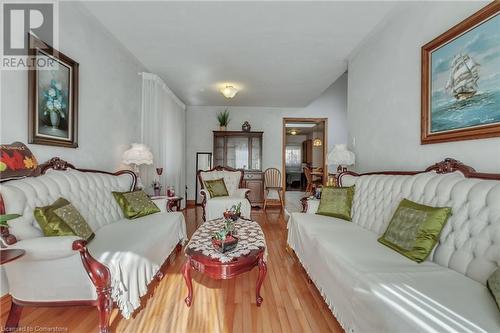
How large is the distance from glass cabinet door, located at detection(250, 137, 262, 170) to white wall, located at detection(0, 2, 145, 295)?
9.82 feet

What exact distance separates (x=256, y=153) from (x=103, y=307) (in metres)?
4.90

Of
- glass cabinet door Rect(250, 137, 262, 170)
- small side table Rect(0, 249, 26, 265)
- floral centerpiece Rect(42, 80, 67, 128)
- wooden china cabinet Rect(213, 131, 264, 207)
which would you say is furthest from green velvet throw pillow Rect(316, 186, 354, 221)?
glass cabinet door Rect(250, 137, 262, 170)

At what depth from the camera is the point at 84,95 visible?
258 cm

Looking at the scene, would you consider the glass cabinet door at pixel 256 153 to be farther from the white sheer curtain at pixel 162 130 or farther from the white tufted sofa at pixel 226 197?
the white sheer curtain at pixel 162 130

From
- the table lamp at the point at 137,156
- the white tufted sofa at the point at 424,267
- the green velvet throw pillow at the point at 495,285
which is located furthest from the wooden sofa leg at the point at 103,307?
the green velvet throw pillow at the point at 495,285

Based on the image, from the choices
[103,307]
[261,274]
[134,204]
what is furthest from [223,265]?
[134,204]

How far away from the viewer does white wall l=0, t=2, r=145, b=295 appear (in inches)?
71.5

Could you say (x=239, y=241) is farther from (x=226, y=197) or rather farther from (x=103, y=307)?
(x=226, y=197)

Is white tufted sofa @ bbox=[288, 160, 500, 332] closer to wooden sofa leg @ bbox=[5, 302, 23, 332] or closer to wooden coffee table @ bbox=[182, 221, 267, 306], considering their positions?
wooden coffee table @ bbox=[182, 221, 267, 306]

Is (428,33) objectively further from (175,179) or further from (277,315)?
(175,179)

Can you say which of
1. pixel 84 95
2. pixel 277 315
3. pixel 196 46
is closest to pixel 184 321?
pixel 277 315

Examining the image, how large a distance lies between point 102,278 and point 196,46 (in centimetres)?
278

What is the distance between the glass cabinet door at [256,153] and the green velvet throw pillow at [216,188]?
1.79 m

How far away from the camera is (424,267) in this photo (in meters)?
1.43
